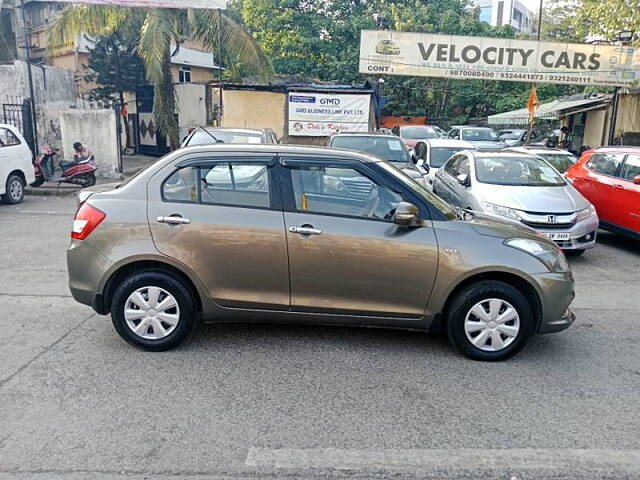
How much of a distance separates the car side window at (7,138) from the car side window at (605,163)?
1154cm

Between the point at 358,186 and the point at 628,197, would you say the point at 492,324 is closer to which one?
the point at 358,186

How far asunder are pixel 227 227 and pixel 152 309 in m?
0.91

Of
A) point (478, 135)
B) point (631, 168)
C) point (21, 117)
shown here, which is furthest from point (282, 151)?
point (478, 135)

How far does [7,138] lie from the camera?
36.8 feet

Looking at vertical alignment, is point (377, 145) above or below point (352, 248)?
above

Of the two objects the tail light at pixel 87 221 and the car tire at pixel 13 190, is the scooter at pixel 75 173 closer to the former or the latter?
the car tire at pixel 13 190

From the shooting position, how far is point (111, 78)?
70.9ft

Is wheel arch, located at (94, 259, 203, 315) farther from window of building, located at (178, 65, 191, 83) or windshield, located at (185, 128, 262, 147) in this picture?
window of building, located at (178, 65, 191, 83)

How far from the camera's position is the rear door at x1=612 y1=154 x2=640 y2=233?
26.1ft

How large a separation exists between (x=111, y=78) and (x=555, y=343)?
21390mm

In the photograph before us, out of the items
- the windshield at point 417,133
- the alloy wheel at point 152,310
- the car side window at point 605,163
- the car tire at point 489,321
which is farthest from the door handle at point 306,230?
the windshield at point 417,133

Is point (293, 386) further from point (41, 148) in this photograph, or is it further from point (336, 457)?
point (41, 148)

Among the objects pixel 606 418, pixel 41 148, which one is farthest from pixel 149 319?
pixel 41 148

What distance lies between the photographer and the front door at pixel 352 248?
13.5ft
